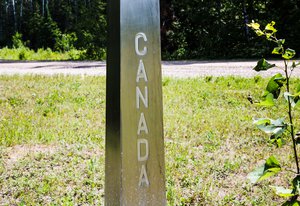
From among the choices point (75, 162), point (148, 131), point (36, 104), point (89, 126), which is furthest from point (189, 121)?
point (148, 131)

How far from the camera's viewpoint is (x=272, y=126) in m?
1.40

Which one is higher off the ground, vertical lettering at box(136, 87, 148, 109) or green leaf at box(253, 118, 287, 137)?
green leaf at box(253, 118, 287, 137)

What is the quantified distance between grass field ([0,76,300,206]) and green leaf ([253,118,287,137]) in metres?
2.12

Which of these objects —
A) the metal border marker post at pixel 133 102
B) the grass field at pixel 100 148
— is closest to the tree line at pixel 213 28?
the grass field at pixel 100 148

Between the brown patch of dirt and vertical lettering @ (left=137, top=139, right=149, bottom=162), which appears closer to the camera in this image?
vertical lettering @ (left=137, top=139, right=149, bottom=162)

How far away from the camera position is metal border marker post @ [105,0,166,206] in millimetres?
2203

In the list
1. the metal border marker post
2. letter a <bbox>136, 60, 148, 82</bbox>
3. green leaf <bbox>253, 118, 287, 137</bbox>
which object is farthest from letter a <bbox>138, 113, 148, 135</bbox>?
green leaf <bbox>253, 118, 287, 137</bbox>

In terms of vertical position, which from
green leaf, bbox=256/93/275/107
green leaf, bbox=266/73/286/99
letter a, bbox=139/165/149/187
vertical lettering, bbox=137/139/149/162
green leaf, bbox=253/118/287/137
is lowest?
letter a, bbox=139/165/149/187

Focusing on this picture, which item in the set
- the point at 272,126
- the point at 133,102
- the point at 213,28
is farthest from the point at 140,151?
the point at 213,28

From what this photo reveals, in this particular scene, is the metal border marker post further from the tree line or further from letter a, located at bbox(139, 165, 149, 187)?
the tree line

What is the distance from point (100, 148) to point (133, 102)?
246 cm

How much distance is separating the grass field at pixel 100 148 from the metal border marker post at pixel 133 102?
1187 mm

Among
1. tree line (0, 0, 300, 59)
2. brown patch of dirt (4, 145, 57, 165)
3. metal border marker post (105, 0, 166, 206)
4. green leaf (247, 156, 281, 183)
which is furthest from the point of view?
tree line (0, 0, 300, 59)

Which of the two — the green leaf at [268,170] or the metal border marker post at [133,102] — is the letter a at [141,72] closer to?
the metal border marker post at [133,102]
